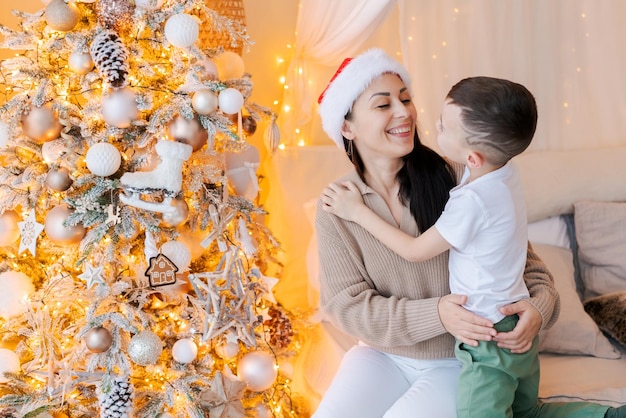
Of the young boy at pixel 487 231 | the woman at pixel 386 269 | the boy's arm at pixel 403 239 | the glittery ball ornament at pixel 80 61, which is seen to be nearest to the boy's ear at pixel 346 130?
the woman at pixel 386 269

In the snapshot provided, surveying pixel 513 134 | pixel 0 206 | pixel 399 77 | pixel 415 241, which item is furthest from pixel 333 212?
pixel 0 206

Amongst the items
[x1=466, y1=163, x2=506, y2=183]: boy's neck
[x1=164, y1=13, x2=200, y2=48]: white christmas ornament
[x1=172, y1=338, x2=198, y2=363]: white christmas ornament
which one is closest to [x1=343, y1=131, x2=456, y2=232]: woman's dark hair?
[x1=466, y1=163, x2=506, y2=183]: boy's neck

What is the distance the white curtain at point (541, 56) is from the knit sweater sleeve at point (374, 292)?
3.32ft

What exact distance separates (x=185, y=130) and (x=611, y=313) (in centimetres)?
148

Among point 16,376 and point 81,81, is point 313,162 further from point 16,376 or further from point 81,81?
point 16,376

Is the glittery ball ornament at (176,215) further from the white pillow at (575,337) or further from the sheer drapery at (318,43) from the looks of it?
the white pillow at (575,337)

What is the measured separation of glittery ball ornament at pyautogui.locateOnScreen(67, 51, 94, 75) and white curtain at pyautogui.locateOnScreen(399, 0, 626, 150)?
1307 mm

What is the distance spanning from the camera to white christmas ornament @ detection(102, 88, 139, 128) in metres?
1.73

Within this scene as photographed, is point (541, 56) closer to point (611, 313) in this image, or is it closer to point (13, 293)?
point (611, 313)

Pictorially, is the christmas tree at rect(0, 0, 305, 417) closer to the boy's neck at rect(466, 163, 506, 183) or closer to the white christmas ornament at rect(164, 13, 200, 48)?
the white christmas ornament at rect(164, 13, 200, 48)

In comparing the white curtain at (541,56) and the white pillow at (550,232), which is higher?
the white curtain at (541,56)

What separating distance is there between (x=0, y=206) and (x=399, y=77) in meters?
1.17

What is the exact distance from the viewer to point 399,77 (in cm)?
183

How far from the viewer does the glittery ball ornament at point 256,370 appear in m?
Answer: 2.01
